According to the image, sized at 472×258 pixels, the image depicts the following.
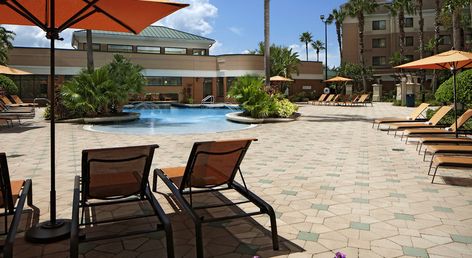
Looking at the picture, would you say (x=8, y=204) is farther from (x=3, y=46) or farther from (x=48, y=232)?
(x=3, y=46)

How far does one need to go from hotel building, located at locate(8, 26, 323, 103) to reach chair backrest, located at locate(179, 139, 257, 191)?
98.5 ft

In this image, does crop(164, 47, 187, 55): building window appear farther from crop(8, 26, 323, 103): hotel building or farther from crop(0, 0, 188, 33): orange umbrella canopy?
crop(0, 0, 188, 33): orange umbrella canopy

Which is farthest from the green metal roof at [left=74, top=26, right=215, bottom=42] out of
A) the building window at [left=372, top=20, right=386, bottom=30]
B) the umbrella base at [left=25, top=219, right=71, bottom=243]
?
the umbrella base at [left=25, top=219, right=71, bottom=243]

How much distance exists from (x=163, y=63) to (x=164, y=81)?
2.50 m

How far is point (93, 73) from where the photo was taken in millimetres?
18422

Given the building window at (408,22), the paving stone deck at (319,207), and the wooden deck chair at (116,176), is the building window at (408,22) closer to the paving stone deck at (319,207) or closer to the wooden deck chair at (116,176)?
the paving stone deck at (319,207)

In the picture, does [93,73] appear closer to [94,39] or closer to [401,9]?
[94,39]

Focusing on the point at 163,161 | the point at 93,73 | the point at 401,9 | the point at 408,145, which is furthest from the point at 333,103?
the point at 163,161

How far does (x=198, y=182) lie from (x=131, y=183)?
71 cm

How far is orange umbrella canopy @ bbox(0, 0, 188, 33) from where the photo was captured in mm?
3793

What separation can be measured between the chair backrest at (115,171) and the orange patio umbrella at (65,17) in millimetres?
483

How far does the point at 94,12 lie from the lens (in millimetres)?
3992

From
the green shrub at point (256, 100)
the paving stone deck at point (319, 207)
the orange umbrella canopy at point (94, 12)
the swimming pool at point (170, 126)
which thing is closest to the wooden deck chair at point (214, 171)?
the paving stone deck at point (319, 207)

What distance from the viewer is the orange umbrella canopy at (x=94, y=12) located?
12.4 ft
